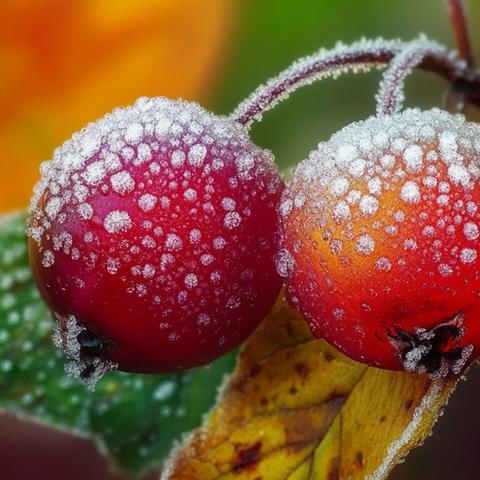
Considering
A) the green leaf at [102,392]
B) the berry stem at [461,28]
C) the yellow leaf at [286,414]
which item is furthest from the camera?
the green leaf at [102,392]

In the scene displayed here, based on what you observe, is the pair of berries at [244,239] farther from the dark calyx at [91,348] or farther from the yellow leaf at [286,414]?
the yellow leaf at [286,414]

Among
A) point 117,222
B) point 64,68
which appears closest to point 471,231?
point 117,222

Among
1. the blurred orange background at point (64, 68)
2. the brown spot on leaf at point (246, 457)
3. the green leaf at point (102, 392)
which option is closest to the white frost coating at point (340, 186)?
the brown spot on leaf at point (246, 457)

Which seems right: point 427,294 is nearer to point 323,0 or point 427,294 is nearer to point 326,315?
point 326,315

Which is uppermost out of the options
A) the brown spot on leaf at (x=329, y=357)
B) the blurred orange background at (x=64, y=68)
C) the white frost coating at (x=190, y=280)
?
the blurred orange background at (x=64, y=68)

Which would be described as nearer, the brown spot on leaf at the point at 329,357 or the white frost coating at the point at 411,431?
the white frost coating at the point at 411,431

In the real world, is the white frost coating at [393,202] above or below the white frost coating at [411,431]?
above

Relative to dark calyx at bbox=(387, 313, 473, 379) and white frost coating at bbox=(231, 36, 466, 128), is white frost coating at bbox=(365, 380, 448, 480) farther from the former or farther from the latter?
white frost coating at bbox=(231, 36, 466, 128)

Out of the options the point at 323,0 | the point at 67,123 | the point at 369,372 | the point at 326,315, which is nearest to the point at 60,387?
the point at 369,372
